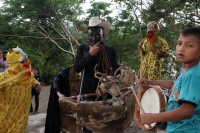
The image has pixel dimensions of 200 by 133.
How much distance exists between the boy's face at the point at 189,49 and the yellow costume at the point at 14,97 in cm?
249

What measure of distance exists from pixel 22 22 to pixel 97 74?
1200 centimetres

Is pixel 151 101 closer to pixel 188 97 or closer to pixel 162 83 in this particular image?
pixel 162 83

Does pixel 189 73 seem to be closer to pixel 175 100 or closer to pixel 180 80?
pixel 180 80

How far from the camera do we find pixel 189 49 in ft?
5.05

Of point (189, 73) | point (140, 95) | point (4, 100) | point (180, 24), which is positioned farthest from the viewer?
point (180, 24)

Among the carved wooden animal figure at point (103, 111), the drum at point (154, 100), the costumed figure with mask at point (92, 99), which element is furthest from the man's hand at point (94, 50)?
the drum at point (154, 100)


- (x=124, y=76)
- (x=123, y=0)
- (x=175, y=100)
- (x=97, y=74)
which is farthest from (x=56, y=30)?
(x=175, y=100)

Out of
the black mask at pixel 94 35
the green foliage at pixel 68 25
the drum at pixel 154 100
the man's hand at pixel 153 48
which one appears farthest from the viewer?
the green foliage at pixel 68 25

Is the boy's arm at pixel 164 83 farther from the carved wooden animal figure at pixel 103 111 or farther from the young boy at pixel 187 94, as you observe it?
the carved wooden animal figure at pixel 103 111

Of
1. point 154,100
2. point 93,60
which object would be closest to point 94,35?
point 93,60

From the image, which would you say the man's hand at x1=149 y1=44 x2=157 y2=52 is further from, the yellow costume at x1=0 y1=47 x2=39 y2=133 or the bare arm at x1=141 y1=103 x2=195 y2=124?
the bare arm at x1=141 y1=103 x2=195 y2=124

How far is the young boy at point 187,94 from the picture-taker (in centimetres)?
147

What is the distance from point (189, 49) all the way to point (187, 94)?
291 mm

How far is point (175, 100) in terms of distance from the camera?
1.62 metres
